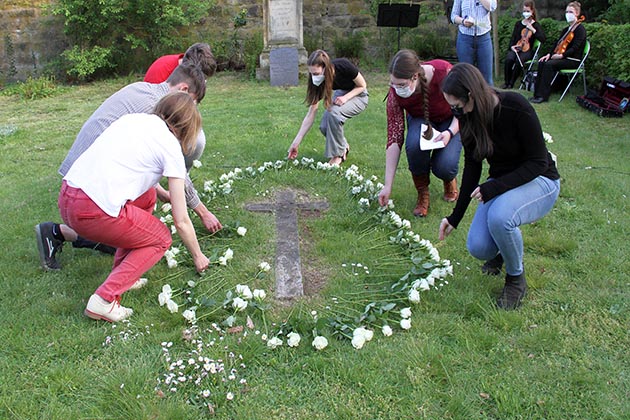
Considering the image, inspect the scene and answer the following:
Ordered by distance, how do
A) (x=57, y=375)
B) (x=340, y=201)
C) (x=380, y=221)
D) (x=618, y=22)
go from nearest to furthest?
(x=57, y=375) < (x=380, y=221) < (x=340, y=201) < (x=618, y=22)

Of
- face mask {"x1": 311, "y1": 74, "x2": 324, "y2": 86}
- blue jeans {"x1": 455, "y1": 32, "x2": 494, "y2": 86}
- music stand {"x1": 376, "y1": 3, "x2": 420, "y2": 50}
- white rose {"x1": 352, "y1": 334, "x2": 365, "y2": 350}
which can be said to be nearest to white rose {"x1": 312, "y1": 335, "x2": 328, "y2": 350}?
white rose {"x1": 352, "y1": 334, "x2": 365, "y2": 350}

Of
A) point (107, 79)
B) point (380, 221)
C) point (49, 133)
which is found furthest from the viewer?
point (107, 79)

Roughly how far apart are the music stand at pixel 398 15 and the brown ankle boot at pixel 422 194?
7.48 m

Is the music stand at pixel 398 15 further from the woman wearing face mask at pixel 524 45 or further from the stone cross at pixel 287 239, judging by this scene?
the stone cross at pixel 287 239

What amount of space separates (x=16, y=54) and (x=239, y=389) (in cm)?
1228

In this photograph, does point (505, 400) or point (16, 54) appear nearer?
point (505, 400)

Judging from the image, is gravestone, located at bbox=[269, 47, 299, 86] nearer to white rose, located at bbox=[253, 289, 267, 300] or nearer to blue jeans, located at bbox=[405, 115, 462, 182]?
blue jeans, located at bbox=[405, 115, 462, 182]

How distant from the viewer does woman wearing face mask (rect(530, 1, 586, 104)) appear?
29.7 ft

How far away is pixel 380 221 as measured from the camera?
448 cm

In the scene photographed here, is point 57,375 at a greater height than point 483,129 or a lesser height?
lesser

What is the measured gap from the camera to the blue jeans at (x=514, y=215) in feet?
10.4

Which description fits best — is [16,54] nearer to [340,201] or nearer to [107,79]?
[107,79]

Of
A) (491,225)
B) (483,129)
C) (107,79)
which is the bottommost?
(107,79)

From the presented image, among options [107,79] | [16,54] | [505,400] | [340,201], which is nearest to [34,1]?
[16,54]
